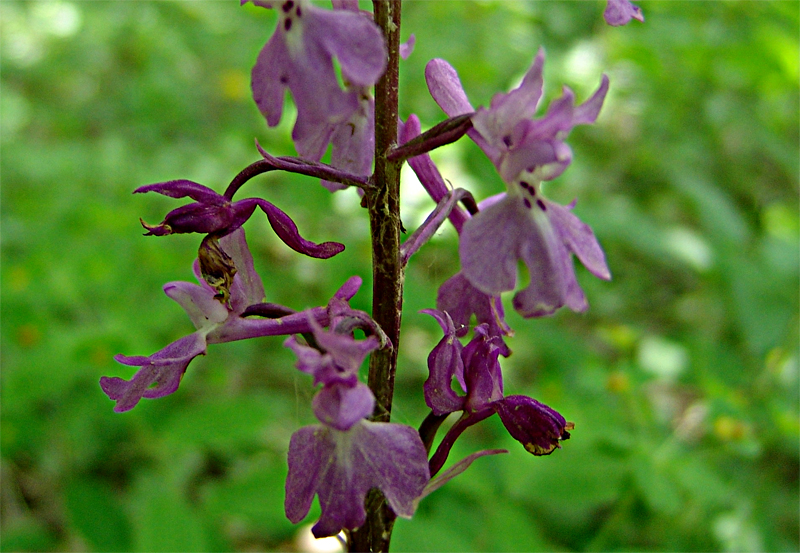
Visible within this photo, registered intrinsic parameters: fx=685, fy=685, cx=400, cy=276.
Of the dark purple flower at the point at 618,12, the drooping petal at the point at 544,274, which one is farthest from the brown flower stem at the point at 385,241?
the dark purple flower at the point at 618,12

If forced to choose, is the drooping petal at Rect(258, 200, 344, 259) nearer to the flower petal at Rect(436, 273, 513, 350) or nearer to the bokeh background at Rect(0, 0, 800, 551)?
the flower petal at Rect(436, 273, 513, 350)

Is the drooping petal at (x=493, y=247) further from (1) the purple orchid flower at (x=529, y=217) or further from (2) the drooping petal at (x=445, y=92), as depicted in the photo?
(2) the drooping petal at (x=445, y=92)

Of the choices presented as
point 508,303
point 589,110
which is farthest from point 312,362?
point 508,303

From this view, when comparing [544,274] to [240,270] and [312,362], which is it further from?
[240,270]

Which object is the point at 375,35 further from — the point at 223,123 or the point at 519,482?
the point at 223,123

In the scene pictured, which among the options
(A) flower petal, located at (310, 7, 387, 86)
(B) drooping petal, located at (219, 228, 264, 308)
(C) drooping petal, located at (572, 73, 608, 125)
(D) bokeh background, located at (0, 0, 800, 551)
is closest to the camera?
(A) flower petal, located at (310, 7, 387, 86)

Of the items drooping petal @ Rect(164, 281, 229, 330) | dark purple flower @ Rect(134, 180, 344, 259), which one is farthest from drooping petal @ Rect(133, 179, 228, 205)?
drooping petal @ Rect(164, 281, 229, 330)
